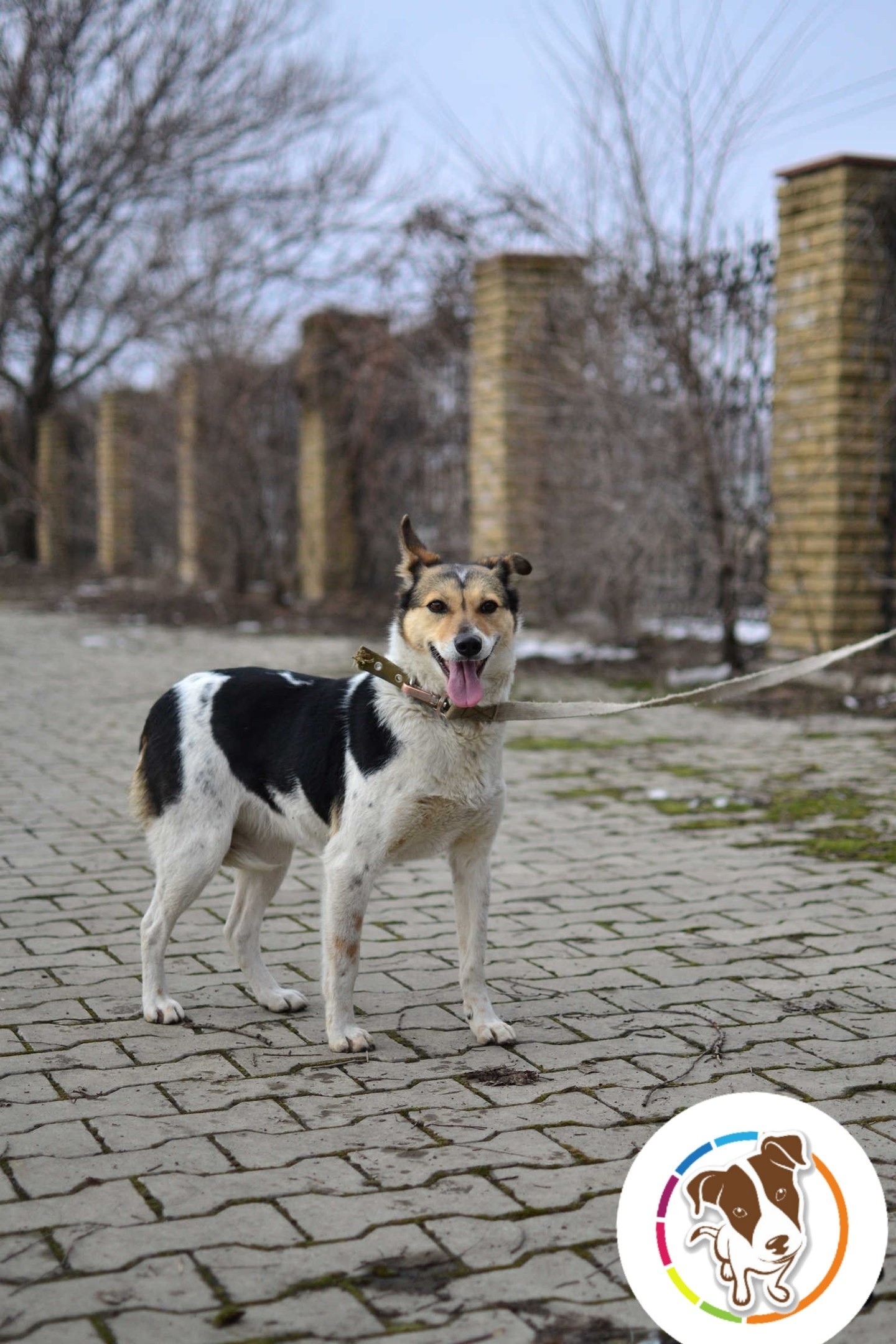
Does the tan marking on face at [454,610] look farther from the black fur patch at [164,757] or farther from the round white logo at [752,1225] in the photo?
the round white logo at [752,1225]

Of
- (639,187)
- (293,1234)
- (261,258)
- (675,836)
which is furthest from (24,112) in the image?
(293,1234)

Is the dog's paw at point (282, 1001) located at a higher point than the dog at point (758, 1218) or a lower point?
lower

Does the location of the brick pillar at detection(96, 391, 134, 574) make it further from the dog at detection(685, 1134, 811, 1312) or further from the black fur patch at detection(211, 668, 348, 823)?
the dog at detection(685, 1134, 811, 1312)

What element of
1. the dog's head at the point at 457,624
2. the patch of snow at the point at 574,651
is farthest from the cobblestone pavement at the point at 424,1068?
the patch of snow at the point at 574,651

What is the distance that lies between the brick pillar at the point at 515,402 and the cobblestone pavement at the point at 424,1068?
7.89 metres

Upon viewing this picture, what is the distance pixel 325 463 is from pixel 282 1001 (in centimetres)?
1718

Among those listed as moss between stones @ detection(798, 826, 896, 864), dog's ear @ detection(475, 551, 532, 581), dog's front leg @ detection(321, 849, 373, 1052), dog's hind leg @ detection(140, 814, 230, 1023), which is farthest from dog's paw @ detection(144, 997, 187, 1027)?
moss between stones @ detection(798, 826, 896, 864)

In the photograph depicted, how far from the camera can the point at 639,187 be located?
12.2m

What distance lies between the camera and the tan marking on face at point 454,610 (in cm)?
422

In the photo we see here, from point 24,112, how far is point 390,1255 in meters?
25.9

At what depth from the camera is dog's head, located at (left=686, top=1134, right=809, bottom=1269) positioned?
2.70 metres

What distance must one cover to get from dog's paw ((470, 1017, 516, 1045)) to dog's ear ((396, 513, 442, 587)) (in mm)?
1368

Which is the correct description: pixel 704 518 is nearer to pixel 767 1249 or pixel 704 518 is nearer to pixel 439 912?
pixel 439 912

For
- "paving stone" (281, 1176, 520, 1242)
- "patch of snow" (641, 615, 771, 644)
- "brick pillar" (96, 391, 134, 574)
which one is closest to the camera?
"paving stone" (281, 1176, 520, 1242)
